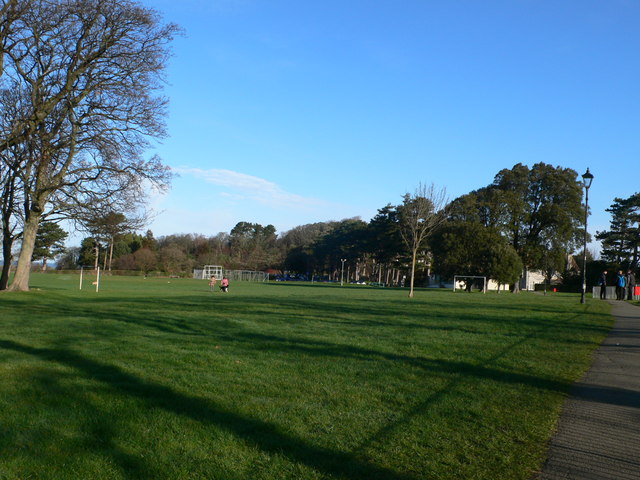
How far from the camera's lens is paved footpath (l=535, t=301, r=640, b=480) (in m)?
4.37

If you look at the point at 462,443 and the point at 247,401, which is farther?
the point at 247,401

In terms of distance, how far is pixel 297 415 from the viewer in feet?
18.5

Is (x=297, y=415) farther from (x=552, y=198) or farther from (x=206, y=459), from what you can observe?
(x=552, y=198)

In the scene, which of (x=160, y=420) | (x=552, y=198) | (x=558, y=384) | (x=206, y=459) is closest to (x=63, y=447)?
(x=160, y=420)

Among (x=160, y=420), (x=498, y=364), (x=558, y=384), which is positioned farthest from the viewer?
(x=498, y=364)

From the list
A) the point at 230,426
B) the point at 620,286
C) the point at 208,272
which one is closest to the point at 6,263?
the point at 230,426

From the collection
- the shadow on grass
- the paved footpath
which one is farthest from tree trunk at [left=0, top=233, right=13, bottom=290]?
the paved footpath

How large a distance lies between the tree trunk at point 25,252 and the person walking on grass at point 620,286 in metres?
33.3

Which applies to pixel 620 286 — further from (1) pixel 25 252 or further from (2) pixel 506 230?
(1) pixel 25 252

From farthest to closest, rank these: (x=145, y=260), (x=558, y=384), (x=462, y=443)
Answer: (x=145, y=260), (x=558, y=384), (x=462, y=443)

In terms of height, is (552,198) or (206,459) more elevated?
(552,198)

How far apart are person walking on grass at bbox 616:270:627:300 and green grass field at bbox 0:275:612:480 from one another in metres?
24.0

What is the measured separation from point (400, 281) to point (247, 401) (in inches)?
3934

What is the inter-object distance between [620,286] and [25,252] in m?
34.4
